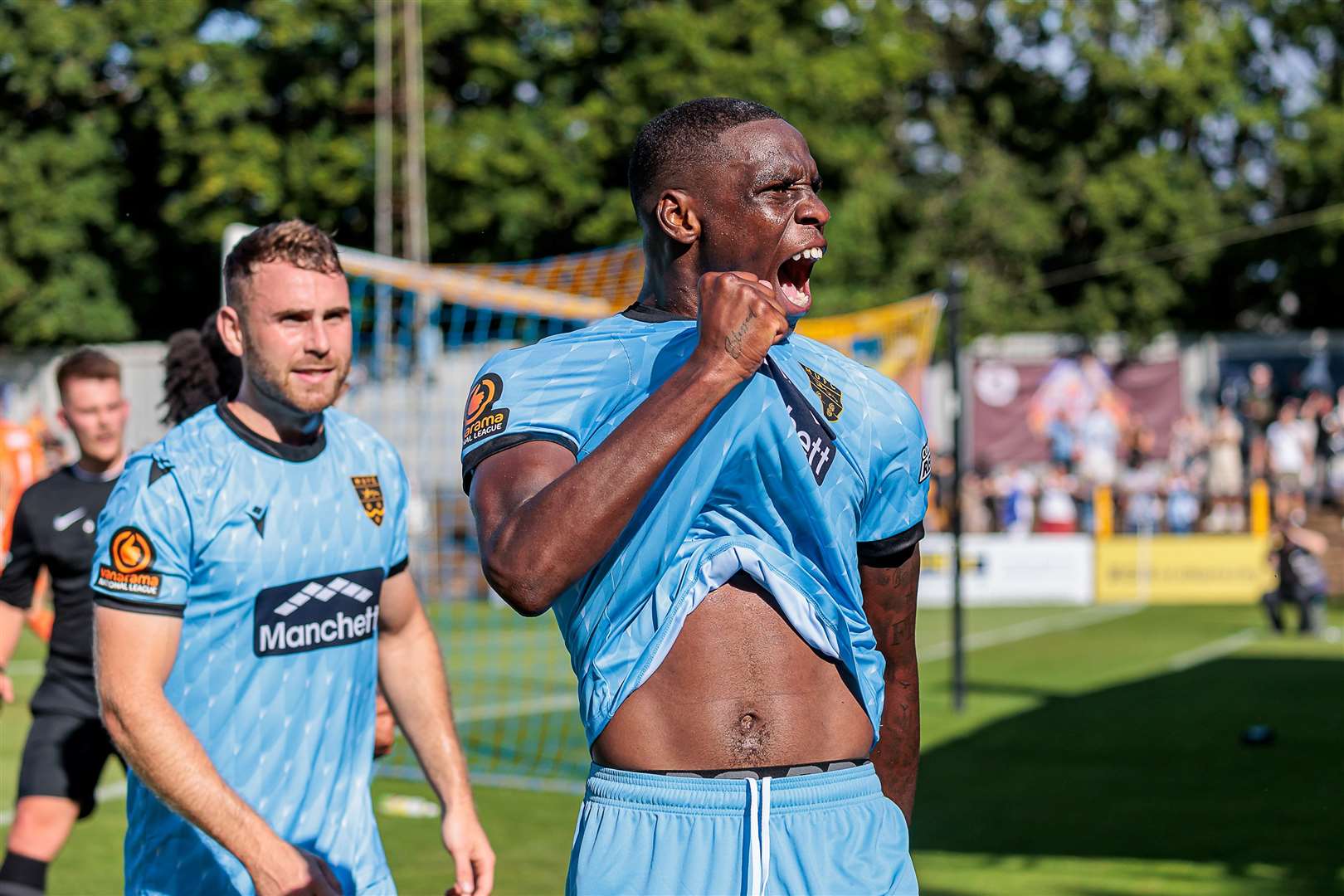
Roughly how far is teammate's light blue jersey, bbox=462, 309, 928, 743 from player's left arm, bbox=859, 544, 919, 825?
0.63ft

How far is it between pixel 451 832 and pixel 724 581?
162cm

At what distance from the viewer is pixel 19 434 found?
19.7 metres

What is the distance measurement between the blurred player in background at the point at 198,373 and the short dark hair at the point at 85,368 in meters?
1.52

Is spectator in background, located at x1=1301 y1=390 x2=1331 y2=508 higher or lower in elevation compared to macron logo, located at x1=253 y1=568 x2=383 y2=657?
higher

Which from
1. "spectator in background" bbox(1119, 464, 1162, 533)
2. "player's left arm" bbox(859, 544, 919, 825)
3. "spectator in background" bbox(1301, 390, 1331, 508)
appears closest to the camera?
"player's left arm" bbox(859, 544, 919, 825)

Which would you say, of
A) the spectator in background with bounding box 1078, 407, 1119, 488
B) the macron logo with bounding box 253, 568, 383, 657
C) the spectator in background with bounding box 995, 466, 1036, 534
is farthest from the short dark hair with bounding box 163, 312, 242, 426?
the spectator in background with bounding box 1078, 407, 1119, 488

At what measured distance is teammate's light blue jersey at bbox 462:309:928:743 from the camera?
260 cm

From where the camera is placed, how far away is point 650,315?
275cm

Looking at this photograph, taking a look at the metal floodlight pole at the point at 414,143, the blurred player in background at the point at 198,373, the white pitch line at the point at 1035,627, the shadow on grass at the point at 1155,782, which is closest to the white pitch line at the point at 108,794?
the shadow on grass at the point at 1155,782

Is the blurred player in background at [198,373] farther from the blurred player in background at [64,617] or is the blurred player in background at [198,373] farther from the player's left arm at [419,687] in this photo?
the blurred player in background at [64,617]

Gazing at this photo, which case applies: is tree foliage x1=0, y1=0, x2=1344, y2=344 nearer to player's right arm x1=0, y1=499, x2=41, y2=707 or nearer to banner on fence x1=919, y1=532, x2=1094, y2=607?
banner on fence x1=919, y1=532, x2=1094, y2=607

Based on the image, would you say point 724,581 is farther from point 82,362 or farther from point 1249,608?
point 1249,608

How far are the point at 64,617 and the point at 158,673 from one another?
300cm

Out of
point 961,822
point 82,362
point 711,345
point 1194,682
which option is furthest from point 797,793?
point 1194,682
